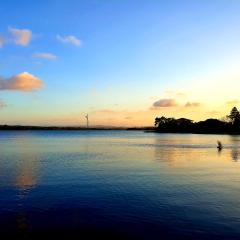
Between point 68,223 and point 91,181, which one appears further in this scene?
point 91,181

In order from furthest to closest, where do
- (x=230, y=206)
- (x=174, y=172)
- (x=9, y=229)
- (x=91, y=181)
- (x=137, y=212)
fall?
(x=174, y=172), (x=91, y=181), (x=230, y=206), (x=137, y=212), (x=9, y=229)

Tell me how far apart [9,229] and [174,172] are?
28737 mm

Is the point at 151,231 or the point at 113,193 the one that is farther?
the point at 113,193

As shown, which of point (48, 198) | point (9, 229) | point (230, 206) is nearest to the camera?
point (9, 229)

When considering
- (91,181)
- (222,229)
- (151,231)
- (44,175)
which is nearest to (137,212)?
(151,231)

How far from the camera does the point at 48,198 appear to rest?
28812 mm

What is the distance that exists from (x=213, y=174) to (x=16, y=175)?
2269 centimetres

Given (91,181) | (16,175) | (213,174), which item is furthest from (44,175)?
(213,174)

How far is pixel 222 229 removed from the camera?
20.6 metres

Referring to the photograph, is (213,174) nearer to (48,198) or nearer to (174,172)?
(174,172)

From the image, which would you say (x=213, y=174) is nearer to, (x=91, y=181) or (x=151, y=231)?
(x=91, y=181)

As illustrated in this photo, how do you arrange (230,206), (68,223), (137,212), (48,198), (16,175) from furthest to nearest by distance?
(16,175), (48,198), (230,206), (137,212), (68,223)

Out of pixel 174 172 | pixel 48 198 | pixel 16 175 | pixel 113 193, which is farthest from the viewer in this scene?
pixel 174 172

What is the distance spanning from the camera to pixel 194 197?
97.0 feet
